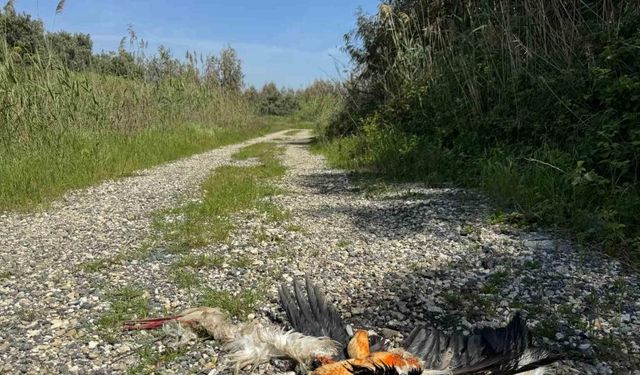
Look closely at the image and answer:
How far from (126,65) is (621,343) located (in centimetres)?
1287

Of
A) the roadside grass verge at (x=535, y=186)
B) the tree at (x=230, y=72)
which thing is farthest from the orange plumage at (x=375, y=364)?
the tree at (x=230, y=72)

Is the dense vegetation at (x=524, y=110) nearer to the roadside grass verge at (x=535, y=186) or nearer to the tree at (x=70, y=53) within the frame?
the roadside grass verge at (x=535, y=186)

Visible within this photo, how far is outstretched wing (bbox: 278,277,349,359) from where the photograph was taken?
2438 mm

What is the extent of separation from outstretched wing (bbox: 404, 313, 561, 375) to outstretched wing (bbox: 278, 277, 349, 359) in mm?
358

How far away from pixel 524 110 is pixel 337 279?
4320 mm

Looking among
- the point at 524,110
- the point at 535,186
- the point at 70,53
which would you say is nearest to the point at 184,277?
the point at 535,186

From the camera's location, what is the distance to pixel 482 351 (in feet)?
6.98

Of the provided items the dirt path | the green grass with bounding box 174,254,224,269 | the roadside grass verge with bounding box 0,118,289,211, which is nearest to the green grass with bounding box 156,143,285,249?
the dirt path

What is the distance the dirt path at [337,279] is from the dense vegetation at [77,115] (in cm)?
178

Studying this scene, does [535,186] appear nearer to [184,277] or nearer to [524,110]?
[524,110]

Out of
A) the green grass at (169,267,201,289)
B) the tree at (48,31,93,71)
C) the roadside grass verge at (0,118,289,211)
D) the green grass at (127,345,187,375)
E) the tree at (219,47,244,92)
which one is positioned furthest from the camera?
the tree at (219,47,244,92)

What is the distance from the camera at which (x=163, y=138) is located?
12320 mm

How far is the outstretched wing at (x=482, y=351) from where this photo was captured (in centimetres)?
202

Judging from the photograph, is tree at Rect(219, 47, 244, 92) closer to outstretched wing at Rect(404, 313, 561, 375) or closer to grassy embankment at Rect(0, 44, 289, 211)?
Result: grassy embankment at Rect(0, 44, 289, 211)
